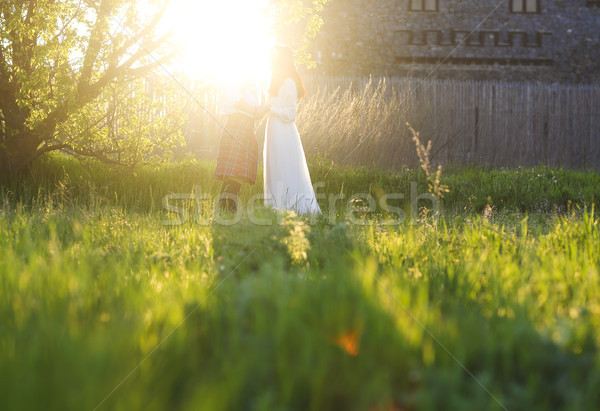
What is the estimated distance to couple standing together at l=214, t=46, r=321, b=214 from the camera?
555cm

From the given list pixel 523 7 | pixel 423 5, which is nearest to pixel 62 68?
pixel 423 5

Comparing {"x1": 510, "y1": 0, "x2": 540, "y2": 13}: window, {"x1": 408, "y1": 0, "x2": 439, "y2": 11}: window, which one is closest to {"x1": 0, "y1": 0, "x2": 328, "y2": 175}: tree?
{"x1": 408, "y1": 0, "x2": 439, "y2": 11}: window

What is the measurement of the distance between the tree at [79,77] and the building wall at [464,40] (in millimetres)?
12472

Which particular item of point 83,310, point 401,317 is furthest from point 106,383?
point 401,317

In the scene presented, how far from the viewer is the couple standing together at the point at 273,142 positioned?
5.55 m

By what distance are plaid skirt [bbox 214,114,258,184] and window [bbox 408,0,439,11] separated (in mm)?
16241

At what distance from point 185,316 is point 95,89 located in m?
5.30

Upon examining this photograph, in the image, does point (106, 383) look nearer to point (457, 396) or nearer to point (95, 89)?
point (457, 396)

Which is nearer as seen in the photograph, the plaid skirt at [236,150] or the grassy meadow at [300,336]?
the grassy meadow at [300,336]

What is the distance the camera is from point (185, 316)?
1.67 m

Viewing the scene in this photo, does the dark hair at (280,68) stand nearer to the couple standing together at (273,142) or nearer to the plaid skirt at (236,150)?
the couple standing together at (273,142)

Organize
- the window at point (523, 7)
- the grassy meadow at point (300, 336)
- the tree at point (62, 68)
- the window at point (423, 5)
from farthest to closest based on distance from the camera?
the window at point (523, 7), the window at point (423, 5), the tree at point (62, 68), the grassy meadow at point (300, 336)

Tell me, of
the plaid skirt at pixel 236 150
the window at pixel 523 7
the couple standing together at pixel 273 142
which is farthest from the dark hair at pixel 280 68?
the window at pixel 523 7

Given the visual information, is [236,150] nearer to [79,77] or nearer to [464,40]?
[79,77]
